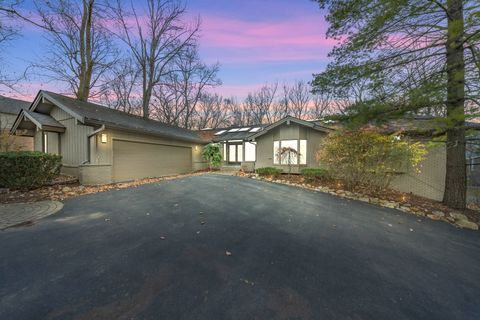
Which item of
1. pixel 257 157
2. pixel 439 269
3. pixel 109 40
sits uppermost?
pixel 109 40

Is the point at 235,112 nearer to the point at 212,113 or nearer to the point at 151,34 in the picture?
the point at 212,113

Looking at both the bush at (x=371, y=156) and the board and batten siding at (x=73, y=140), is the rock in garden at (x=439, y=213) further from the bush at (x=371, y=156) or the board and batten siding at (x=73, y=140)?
the board and batten siding at (x=73, y=140)

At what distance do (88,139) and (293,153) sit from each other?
10426mm

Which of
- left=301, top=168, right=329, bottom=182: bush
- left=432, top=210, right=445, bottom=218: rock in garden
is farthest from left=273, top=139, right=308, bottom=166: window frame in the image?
left=432, top=210, right=445, bottom=218: rock in garden

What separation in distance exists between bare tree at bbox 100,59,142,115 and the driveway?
701 inches

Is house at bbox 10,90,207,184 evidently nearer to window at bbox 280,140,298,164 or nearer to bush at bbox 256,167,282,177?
bush at bbox 256,167,282,177

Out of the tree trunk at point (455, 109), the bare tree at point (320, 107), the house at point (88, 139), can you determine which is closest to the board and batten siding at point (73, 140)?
the house at point (88, 139)

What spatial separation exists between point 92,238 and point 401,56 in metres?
9.01

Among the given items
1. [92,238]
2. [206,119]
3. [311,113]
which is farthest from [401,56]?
[206,119]

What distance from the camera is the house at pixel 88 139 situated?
819 centimetres

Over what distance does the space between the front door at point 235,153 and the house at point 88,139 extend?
700 centimetres

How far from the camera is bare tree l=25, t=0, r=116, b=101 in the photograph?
11.8m

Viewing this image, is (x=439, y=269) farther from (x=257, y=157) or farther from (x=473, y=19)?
(x=257, y=157)

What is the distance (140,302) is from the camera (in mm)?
1831
